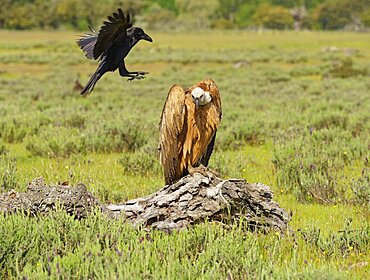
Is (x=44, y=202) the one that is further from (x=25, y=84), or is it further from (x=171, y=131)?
(x=25, y=84)

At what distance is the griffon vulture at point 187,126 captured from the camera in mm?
4254

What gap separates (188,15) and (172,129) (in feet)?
363

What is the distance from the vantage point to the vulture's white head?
13.7 feet

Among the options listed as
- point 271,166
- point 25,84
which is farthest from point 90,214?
point 25,84

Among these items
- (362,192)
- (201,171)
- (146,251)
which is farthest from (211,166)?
(146,251)

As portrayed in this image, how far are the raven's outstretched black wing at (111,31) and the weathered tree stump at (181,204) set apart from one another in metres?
1.12

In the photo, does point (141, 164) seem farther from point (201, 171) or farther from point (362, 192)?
point (362, 192)

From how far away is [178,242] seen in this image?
11.3ft

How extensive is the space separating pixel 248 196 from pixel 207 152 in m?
0.88

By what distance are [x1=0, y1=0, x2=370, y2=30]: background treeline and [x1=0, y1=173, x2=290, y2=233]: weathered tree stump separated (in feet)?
171

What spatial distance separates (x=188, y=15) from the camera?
111 metres

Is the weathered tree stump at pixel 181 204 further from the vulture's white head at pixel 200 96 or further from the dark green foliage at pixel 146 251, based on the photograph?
the vulture's white head at pixel 200 96

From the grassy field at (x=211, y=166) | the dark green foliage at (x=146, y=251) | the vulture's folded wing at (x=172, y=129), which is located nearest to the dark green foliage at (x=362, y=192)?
the grassy field at (x=211, y=166)

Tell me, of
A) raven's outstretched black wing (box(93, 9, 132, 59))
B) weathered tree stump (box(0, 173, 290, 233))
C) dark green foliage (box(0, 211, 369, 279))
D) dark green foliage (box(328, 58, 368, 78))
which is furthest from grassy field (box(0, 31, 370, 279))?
dark green foliage (box(328, 58, 368, 78))
